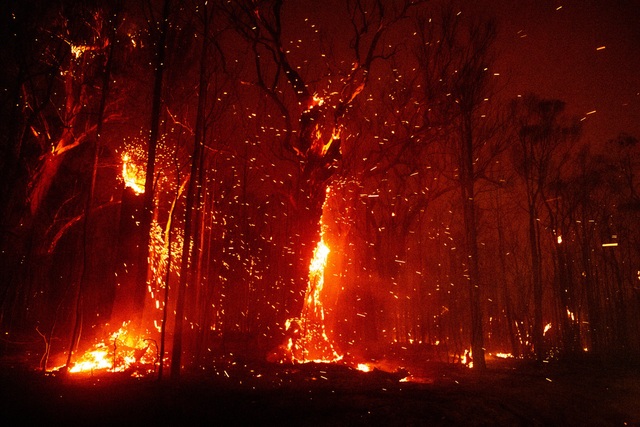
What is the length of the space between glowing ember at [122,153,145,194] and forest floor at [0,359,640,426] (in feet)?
22.7

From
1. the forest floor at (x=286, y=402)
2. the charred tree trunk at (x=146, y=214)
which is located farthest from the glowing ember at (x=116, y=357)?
the forest floor at (x=286, y=402)

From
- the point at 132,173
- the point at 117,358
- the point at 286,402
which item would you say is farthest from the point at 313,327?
the point at 132,173

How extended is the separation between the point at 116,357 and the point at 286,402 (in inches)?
245

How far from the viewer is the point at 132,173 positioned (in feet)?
53.3

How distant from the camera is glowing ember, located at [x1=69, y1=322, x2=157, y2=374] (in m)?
11.7

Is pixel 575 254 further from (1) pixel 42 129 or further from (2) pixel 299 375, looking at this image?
(1) pixel 42 129

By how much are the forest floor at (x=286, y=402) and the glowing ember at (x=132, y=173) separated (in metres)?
6.92

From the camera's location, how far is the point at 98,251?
2208 cm

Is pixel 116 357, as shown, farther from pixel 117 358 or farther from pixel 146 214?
pixel 146 214

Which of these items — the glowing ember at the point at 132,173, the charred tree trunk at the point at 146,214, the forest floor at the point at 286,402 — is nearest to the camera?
the forest floor at the point at 286,402

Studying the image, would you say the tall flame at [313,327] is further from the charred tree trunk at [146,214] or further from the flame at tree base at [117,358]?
the charred tree trunk at [146,214]

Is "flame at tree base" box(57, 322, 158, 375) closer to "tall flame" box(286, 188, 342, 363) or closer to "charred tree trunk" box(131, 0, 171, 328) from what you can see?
"charred tree trunk" box(131, 0, 171, 328)

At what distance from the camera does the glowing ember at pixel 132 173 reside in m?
16.2

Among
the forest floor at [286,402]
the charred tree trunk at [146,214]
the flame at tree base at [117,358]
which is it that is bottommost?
the forest floor at [286,402]
